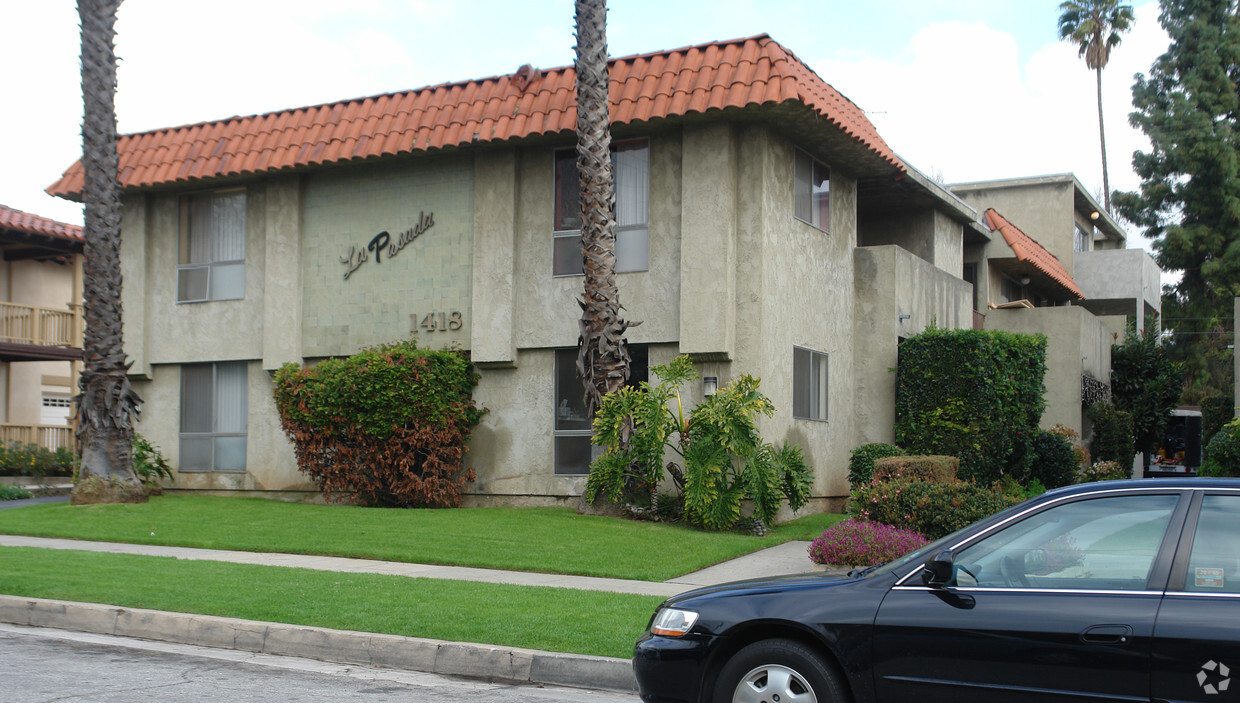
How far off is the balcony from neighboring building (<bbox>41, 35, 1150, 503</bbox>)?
9366mm

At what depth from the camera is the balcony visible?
1138 inches

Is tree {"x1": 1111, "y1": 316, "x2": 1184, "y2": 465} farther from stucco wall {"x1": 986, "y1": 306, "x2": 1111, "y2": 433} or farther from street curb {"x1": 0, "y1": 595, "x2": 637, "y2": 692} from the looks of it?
street curb {"x1": 0, "y1": 595, "x2": 637, "y2": 692}

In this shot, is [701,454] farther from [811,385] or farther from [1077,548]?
[1077,548]

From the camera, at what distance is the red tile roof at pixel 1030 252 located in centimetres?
2662

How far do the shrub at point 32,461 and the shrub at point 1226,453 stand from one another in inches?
940

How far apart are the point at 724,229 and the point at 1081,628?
12202 mm

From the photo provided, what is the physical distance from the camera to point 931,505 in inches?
480

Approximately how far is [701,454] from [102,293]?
1009cm

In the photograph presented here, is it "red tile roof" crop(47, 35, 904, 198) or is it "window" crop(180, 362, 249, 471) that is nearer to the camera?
"red tile roof" crop(47, 35, 904, 198)

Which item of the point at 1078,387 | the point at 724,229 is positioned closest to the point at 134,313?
the point at 724,229

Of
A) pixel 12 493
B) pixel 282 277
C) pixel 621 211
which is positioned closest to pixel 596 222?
pixel 621 211

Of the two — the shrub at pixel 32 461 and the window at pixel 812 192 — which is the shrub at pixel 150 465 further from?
the window at pixel 812 192

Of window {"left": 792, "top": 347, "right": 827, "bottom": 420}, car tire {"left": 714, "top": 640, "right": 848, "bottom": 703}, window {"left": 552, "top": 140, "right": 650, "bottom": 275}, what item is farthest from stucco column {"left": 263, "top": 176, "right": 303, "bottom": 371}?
car tire {"left": 714, "top": 640, "right": 848, "bottom": 703}

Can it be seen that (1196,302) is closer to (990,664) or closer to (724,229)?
(724,229)
